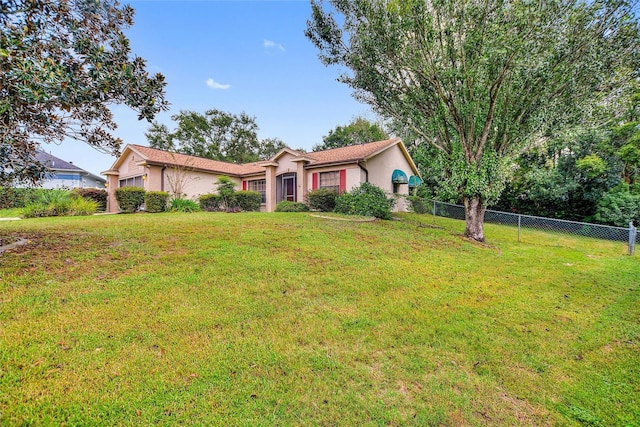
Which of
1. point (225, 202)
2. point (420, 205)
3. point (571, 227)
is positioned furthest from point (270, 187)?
point (571, 227)

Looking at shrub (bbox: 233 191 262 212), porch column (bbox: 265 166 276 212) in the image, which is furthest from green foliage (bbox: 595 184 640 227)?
shrub (bbox: 233 191 262 212)

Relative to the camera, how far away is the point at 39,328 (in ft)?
10.1

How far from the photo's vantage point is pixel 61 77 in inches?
162

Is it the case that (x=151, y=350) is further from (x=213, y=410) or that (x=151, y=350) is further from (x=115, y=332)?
(x=213, y=410)

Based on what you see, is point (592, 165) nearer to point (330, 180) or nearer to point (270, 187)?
point (330, 180)

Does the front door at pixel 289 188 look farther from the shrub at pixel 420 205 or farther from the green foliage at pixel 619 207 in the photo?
the green foliage at pixel 619 207

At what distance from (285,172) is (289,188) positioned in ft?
3.19

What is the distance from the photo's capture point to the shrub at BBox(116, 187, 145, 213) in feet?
47.7

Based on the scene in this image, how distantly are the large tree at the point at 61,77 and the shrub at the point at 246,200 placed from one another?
9948mm

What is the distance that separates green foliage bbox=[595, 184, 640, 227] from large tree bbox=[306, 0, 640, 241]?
7.21m

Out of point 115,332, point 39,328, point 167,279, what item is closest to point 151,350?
point 115,332

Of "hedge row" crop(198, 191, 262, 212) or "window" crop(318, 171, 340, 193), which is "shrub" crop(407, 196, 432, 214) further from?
"hedge row" crop(198, 191, 262, 212)

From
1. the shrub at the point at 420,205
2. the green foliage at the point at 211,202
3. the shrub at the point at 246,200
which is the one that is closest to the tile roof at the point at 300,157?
the green foliage at the point at 211,202

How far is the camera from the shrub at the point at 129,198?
14531mm
